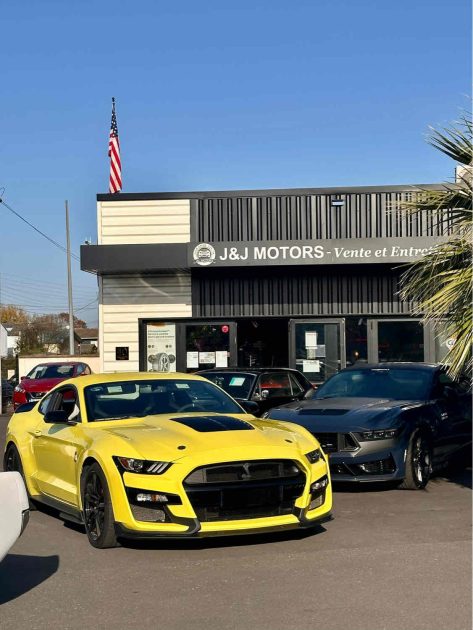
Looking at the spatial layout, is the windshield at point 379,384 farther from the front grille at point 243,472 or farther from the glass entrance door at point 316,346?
the glass entrance door at point 316,346

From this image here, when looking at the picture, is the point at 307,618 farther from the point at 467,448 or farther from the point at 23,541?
the point at 467,448

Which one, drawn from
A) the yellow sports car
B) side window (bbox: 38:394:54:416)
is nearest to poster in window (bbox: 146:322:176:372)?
side window (bbox: 38:394:54:416)

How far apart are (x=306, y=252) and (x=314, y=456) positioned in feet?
45.0

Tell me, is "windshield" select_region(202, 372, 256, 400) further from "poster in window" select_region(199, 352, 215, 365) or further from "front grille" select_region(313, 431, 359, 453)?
"poster in window" select_region(199, 352, 215, 365)

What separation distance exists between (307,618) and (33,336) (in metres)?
72.6

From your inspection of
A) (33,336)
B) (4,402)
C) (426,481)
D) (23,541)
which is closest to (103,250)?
(4,402)

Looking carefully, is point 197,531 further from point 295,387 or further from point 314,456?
point 295,387

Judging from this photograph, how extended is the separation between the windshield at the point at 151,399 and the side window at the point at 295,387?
6003 mm

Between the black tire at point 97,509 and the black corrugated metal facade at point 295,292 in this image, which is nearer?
the black tire at point 97,509

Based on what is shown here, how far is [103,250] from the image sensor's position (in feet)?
70.6

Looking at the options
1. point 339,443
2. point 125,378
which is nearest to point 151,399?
point 125,378

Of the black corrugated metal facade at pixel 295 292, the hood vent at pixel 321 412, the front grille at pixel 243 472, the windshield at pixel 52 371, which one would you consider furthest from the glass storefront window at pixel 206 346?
the front grille at pixel 243 472

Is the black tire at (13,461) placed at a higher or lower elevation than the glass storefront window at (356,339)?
lower

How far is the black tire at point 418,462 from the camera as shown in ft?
33.4
